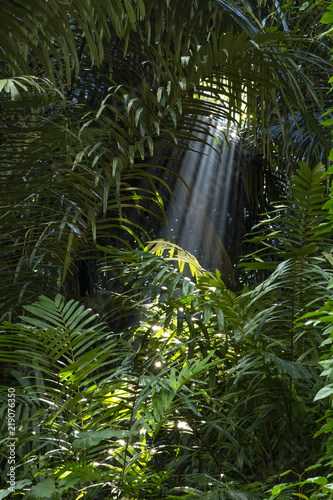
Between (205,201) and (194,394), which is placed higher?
(205,201)

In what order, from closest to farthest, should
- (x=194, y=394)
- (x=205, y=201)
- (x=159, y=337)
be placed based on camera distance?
(x=194, y=394) → (x=159, y=337) → (x=205, y=201)

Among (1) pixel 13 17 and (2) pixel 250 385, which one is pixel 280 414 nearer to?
(2) pixel 250 385

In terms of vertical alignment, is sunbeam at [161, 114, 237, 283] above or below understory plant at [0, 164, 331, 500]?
above

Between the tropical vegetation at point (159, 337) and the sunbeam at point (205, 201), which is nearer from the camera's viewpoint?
the tropical vegetation at point (159, 337)

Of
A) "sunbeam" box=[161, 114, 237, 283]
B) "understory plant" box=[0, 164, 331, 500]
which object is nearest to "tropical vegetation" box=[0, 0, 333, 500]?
"understory plant" box=[0, 164, 331, 500]

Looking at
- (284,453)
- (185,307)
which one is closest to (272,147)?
(185,307)

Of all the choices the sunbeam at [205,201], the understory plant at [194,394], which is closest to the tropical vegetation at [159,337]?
the understory plant at [194,394]

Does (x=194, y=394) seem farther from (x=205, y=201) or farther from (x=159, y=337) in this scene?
(x=205, y=201)

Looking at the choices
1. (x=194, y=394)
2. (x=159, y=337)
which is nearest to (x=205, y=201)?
(x=159, y=337)

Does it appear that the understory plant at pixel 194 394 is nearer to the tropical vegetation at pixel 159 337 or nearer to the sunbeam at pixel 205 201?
the tropical vegetation at pixel 159 337

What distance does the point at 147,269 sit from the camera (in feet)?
4.76

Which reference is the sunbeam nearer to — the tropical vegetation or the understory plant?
the tropical vegetation

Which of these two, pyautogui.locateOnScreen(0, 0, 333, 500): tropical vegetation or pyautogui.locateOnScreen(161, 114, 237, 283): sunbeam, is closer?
pyautogui.locateOnScreen(0, 0, 333, 500): tropical vegetation

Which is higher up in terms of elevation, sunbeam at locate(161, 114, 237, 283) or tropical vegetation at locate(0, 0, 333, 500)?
sunbeam at locate(161, 114, 237, 283)
